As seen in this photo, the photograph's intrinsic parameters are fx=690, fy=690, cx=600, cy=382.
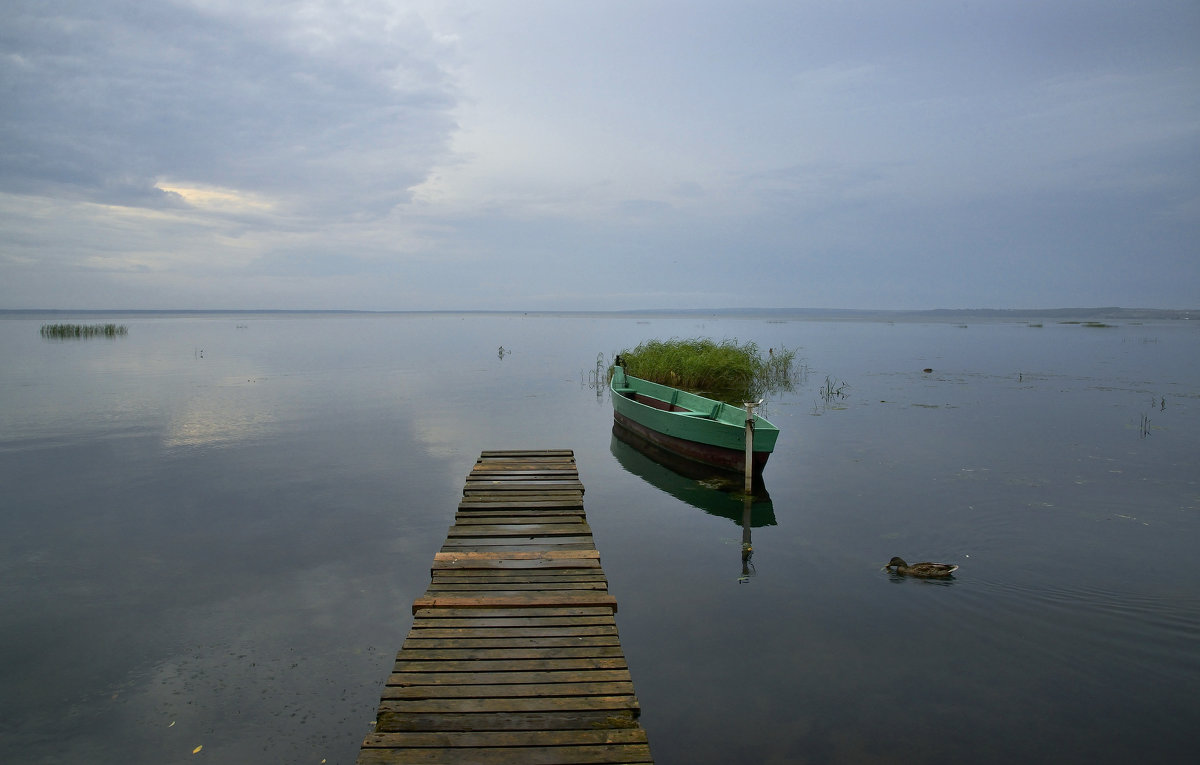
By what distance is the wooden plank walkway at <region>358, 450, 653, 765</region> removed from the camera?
14.5ft

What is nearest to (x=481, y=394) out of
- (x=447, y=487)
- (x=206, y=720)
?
(x=447, y=487)

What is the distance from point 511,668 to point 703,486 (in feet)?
29.9

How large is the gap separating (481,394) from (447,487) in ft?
46.3

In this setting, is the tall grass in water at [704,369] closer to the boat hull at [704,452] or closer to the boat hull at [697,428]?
the boat hull at [697,428]

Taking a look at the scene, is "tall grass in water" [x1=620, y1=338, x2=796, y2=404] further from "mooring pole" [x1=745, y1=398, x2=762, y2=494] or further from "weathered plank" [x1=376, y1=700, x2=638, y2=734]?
"weathered plank" [x1=376, y1=700, x2=638, y2=734]

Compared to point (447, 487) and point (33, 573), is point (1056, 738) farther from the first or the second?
point (33, 573)

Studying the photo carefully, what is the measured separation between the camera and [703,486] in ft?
46.0

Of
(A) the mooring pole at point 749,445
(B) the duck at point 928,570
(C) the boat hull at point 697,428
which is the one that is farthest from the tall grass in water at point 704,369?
(B) the duck at point 928,570

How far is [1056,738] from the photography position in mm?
5789

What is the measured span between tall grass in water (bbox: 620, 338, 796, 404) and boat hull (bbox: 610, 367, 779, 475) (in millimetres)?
6297

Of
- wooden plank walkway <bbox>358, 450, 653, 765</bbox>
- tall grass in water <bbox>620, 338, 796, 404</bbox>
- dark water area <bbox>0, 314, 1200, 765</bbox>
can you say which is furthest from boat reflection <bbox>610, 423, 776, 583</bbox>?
tall grass in water <bbox>620, 338, 796, 404</bbox>

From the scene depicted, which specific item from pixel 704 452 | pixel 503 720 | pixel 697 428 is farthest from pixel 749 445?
pixel 503 720

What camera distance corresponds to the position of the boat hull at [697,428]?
44.3ft

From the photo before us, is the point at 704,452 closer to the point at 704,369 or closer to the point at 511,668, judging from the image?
the point at 511,668
